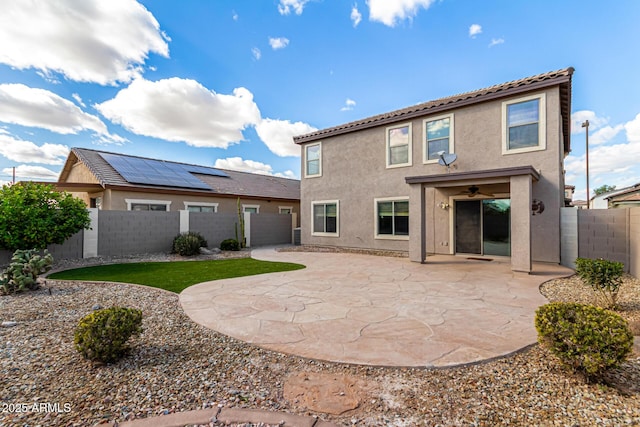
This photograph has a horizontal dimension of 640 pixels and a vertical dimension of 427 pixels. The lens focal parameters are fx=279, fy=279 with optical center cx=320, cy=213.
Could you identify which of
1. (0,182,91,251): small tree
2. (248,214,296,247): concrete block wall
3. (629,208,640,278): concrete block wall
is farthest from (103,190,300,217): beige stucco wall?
(629,208,640,278): concrete block wall

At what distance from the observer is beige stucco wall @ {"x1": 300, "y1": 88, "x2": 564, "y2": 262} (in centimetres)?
869

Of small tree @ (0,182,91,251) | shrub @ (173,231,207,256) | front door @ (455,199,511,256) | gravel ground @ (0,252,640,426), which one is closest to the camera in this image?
gravel ground @ (0,252,640,426)

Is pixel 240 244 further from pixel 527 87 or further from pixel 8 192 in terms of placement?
pixel 527 87

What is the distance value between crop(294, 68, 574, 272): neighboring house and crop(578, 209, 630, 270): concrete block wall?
2.05 feet

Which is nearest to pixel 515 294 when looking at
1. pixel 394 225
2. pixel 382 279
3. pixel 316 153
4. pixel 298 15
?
pixel 382 279

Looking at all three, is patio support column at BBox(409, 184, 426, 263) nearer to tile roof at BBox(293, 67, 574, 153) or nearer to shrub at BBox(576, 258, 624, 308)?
tile roof at BBox(293, 67, 574, 153)

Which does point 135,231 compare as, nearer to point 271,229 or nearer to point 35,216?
point 35,216

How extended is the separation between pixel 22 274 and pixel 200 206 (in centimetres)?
1047

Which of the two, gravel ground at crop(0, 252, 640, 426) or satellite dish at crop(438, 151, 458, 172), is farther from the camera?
satellite dish at crop(438, 151, 458, 172)

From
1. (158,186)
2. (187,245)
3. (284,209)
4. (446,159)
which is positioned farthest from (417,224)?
(158,186)

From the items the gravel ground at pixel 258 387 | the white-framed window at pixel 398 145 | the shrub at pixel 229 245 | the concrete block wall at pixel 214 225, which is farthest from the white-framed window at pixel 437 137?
the concrete block wall at pixel 214 225

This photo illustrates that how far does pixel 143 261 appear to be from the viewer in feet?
33.8

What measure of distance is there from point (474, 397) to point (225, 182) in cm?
1889

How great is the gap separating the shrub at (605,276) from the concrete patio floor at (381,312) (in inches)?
32.3
